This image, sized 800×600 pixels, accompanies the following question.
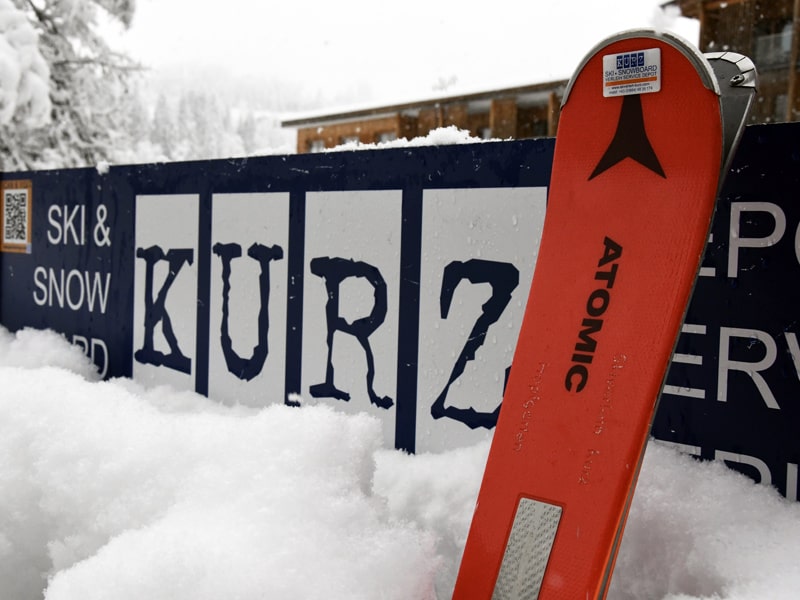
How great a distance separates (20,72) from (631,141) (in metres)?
6.73

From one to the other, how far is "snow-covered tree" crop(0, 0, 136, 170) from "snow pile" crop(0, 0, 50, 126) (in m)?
0.43

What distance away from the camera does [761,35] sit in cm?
1512

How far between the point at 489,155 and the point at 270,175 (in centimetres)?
100

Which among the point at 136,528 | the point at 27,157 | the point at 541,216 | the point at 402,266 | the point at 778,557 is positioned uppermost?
the point at 27,157

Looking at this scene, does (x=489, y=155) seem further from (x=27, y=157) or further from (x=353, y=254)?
(x=27, y=157)

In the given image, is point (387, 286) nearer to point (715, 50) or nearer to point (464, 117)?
point (464, 117)

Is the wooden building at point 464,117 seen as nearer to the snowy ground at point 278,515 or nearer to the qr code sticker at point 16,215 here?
the qr code sticker at point 16,215

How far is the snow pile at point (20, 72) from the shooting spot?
21.1 ft

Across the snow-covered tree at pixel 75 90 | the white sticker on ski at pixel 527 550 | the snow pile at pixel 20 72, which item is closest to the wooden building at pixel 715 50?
the snow-covered tree at pixel 75 90

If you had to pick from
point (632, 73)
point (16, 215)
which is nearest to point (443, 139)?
point (632, 73)

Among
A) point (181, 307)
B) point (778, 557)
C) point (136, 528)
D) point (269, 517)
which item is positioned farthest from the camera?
point (181, 307)

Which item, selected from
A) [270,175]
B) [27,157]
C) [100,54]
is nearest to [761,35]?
[100,54]

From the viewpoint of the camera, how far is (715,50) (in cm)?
1517

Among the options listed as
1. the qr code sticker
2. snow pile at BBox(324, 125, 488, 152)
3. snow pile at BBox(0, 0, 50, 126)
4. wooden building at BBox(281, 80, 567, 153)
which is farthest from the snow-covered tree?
snow pile at BBox(324, 125, 488, 152)
